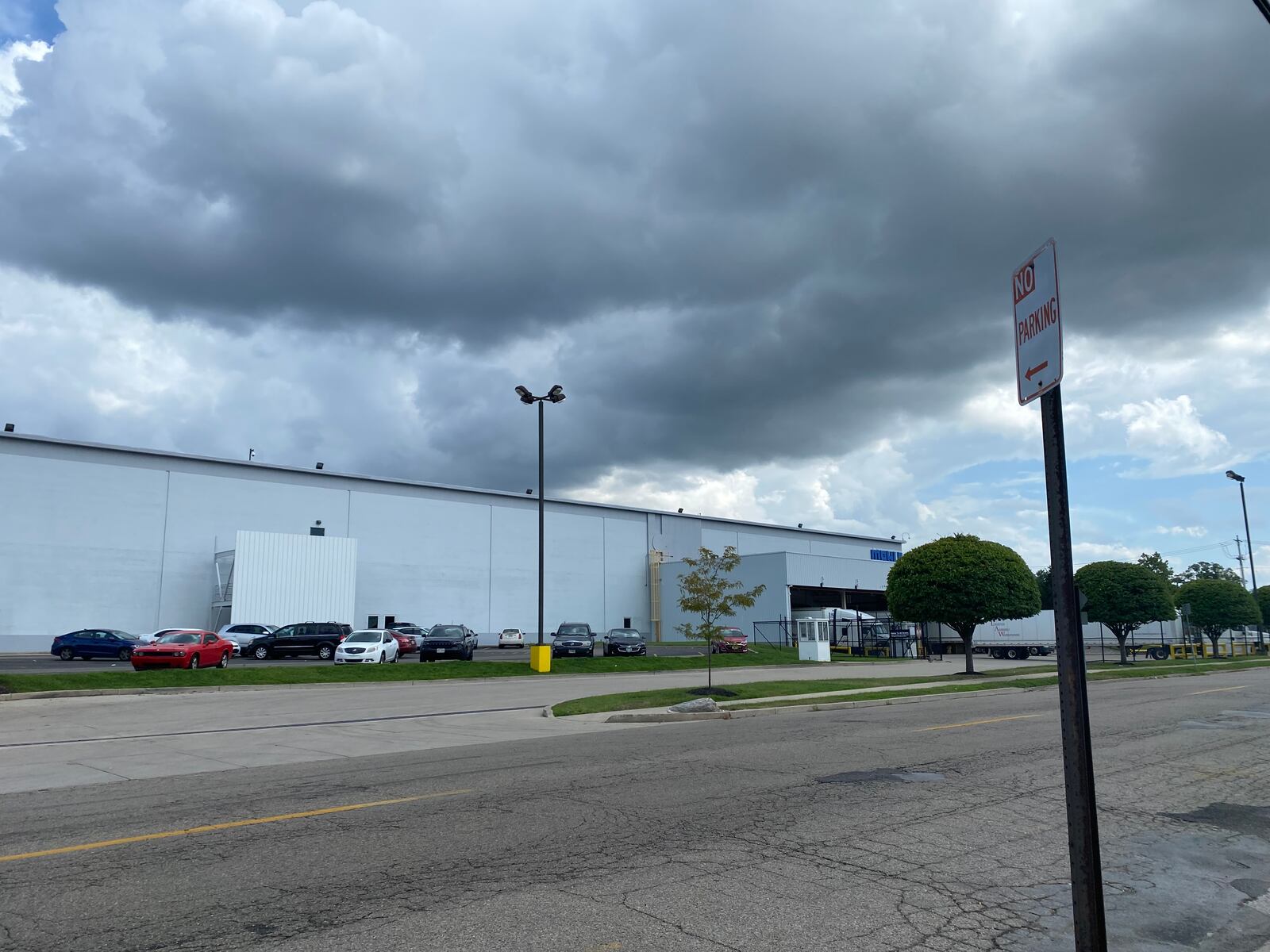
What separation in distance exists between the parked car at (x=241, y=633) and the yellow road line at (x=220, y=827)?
38.2 meters

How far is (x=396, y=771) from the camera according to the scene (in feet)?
36.4

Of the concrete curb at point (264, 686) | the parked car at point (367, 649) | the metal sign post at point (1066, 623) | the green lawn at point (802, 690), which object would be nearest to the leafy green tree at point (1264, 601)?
the green lawn at point (802, 690)

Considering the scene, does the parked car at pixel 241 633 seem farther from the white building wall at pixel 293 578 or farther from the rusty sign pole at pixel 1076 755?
the rusty sign pole at pixel 1076 755

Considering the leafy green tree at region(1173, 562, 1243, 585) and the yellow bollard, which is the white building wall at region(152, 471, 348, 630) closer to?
the yellow bollard

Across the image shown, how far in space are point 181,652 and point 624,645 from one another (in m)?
19.5

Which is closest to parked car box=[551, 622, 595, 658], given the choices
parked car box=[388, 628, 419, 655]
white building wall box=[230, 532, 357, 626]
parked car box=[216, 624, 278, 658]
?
parked car box=[388, 628, 419, 655]

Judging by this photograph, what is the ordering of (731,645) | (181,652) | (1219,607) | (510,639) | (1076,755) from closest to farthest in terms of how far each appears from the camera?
(1076,755), (181,652), (731,645), (1219,607), (510,639)

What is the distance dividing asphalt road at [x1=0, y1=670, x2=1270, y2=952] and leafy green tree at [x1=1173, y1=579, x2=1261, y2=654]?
52114 millimetres

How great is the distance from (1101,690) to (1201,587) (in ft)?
128

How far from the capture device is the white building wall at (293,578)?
163ft

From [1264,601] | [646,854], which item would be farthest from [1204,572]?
[646,854]

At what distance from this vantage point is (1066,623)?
3.92 meters

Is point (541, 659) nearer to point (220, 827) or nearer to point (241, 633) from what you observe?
point (241, 633)

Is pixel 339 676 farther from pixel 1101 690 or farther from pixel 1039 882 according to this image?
pixel 1039 882
